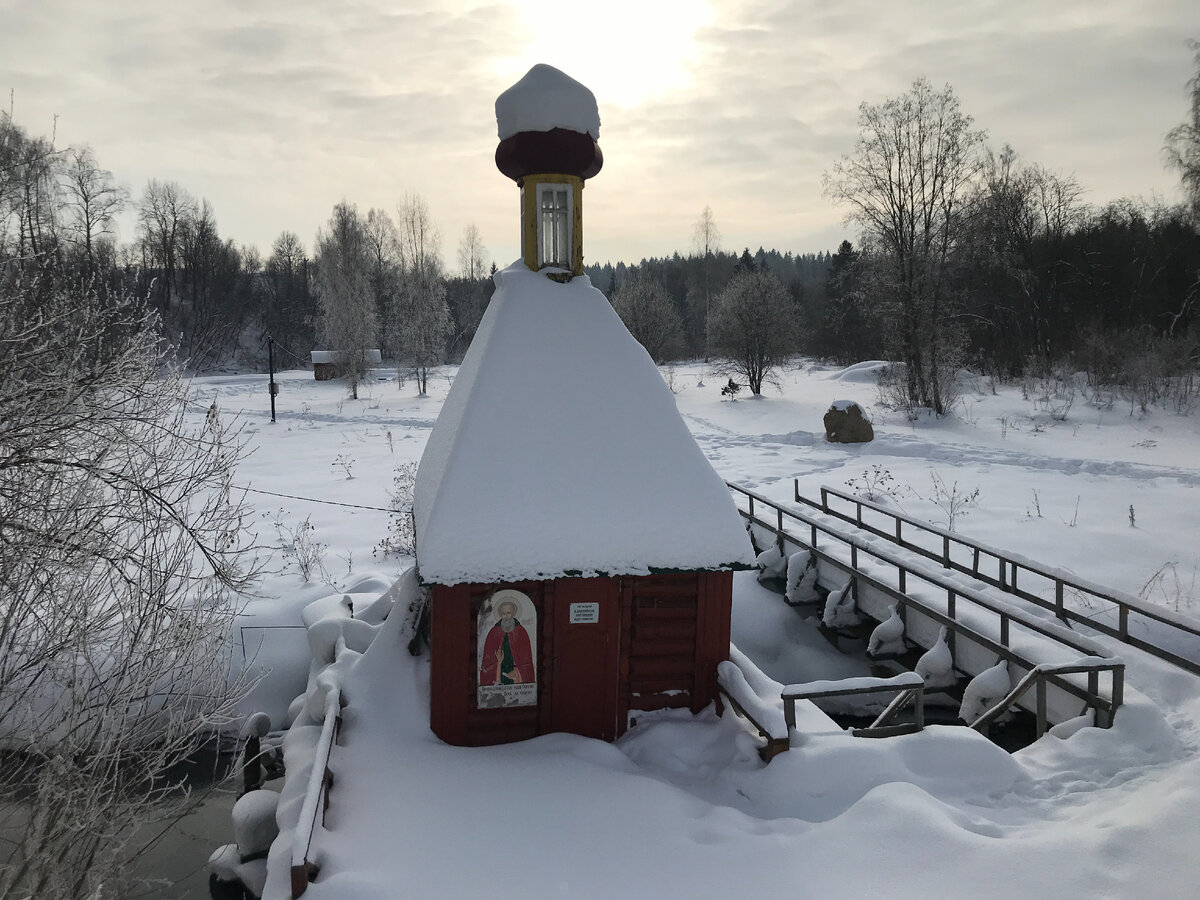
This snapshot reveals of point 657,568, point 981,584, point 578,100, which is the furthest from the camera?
point 981,584

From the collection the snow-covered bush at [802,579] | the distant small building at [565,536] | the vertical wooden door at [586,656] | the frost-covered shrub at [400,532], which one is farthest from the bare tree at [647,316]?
the vertical wooden door at [586,656]

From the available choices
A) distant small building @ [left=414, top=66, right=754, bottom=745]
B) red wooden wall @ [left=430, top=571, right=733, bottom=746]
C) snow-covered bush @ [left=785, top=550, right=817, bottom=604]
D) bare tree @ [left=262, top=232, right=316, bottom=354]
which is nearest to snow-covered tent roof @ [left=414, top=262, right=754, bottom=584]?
distant small building @ [left=414, top=66, right=754, bottom=745]

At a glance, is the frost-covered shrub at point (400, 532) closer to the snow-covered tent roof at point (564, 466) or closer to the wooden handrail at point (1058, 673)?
the snow-covered tent roof at point (564, 466)

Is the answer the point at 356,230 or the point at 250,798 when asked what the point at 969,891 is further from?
the point at 356,230

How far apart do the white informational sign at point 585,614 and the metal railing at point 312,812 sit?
2.36 metres

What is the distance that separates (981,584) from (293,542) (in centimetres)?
1215

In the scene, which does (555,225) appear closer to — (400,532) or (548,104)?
(548,104)

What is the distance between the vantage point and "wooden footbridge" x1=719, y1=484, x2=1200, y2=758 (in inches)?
281

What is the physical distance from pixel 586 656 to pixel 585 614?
43 cm

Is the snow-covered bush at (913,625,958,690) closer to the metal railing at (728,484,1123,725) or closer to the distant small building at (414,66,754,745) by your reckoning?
the metal railing at (728,484,1123,725)

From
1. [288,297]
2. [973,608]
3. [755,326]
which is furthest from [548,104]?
[288,297]

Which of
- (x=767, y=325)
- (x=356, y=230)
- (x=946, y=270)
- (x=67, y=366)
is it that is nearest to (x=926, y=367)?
(x=946, y=270)

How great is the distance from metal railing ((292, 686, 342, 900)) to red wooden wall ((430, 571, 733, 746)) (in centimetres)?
105

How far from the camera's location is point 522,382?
24.7 feet
